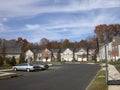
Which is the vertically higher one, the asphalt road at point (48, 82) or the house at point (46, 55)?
the house at point (46, 55)

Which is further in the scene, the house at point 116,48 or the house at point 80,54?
the house at point 80,54

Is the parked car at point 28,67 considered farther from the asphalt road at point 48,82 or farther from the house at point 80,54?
the house at point 80,54

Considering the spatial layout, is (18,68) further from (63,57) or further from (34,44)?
(34,44)

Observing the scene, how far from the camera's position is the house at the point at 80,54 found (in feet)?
443

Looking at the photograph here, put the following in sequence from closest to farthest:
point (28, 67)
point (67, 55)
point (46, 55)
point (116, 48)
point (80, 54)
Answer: point (28, 67) < point (116, 48) < point (80, 54) < point (46, 55) < point (67, 55)

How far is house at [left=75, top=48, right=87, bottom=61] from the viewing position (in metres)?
135

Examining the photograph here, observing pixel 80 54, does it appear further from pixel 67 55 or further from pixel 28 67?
pixel 28 67

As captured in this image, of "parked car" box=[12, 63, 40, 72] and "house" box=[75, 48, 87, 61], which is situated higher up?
"house" box=[75, 48, 87, 61]

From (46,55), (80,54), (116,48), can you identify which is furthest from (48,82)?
(46,55)

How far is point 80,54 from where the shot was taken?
138 meters

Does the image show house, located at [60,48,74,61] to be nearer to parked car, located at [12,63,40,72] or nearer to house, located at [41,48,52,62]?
house, located at [41,48,52,62]

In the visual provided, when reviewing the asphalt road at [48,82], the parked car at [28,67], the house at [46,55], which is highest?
the house at [46,55]

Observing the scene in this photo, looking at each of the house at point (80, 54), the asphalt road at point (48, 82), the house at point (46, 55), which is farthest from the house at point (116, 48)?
the asphalt road at point (48, 82)

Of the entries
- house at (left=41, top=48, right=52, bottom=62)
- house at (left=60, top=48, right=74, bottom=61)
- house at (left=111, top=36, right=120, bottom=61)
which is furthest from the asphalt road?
house at (left=60, top=48, right=74, bottom=61)
